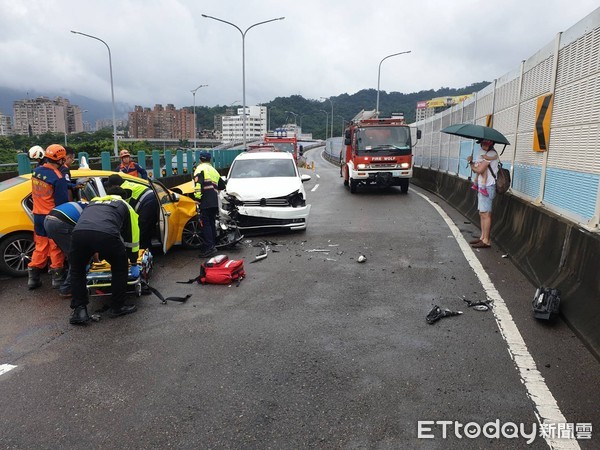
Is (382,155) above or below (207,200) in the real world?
above

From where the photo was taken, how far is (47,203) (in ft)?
20.1

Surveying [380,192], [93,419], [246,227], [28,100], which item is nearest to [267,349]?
[93,419]

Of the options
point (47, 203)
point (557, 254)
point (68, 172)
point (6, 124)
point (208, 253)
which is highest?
point (6, 124)

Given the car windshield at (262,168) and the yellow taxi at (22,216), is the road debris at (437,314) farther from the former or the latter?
the car windshield at (262,168)

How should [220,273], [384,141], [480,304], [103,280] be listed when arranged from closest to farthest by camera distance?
[480,304] → [103,280] → [220,273] → [384,141]

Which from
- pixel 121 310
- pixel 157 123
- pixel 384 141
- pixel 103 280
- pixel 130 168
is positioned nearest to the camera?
pixel 121 310

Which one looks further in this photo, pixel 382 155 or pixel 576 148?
pixel 382 155

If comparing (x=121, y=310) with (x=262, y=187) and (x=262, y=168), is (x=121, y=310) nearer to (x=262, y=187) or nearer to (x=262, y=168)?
(x=262, y=187)

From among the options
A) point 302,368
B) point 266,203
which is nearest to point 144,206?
point 266,203

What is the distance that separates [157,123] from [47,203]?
13124 cm

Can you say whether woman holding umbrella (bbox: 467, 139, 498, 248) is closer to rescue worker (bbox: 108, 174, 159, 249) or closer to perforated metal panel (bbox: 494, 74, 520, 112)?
perforated metal panel (bbox: 494, 74, 520, 112)

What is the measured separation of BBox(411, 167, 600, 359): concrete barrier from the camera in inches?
173

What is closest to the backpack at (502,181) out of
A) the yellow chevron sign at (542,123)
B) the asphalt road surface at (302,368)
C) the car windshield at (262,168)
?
the yellow chevron sign at (542,123)

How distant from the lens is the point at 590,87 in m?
5.57
